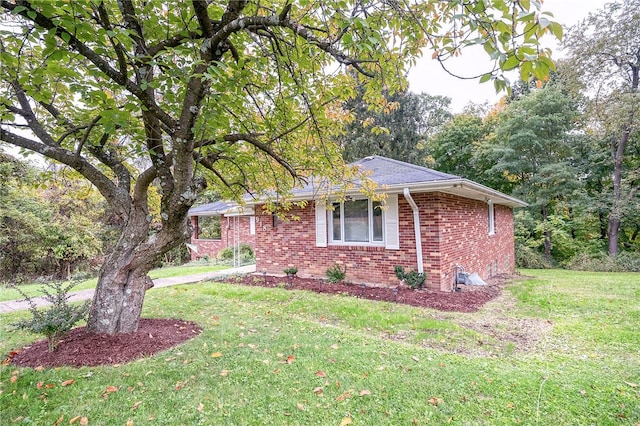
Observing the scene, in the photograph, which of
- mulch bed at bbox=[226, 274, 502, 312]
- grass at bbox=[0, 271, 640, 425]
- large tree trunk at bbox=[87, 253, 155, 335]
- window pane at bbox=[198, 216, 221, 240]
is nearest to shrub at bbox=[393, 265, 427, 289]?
mulch bed at bbox=[226, 274, 502, 312]

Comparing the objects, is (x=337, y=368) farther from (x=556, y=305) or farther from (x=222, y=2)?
(x=556, y=305)


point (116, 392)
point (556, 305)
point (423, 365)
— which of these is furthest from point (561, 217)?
point (116, 392)

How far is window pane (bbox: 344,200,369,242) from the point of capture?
826 cm

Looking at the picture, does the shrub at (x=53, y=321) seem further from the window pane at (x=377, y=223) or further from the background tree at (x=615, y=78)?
the background tree at (x=615, y=78)

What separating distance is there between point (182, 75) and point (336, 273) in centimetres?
636

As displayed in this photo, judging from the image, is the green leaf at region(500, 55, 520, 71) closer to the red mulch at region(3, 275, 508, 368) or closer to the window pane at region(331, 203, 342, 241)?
the red mulch at region(3, 275, 508, 368)

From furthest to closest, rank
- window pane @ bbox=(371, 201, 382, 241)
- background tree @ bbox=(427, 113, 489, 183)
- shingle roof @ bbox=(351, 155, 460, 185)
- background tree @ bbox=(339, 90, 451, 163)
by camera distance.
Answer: background tree @ bbox=(427, 113, 489, 183), background tree @ bbox=(339, 90, 451, 163), window pane @ bbox=(371, 201, 382, 241), shingle roof @ bbox=(351, 155, 460, 185)

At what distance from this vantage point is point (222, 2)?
141 inches

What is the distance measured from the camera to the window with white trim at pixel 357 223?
8.09 metres

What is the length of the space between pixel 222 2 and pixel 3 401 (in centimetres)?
441

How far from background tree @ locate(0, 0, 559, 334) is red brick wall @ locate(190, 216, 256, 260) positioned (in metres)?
10.9

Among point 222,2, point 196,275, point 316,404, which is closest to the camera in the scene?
point 316,404

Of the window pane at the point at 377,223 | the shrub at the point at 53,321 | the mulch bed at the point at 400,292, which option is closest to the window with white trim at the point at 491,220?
the mulch bed at the point at 400,292

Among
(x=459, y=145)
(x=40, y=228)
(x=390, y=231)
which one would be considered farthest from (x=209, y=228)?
(x=459, y=145)
